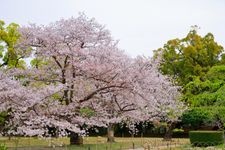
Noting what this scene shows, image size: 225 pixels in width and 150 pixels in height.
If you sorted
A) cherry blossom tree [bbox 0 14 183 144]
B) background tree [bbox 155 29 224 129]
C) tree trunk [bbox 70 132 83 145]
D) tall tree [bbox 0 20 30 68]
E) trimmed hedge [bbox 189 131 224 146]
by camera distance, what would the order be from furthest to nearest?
background tree [bbox 155 29 224 129], tall tree [bbox 0 20 30 68], trimmed hedge [bbox 189 131 224 146], tree trunk [bbox 70 132 83 145], cherry blossom tree [bbox 0 14 183 144]

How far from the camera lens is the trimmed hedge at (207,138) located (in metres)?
24.6

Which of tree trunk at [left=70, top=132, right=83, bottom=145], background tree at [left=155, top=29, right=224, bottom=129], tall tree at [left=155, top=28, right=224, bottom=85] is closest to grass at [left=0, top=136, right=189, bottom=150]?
tree trunk at [left=70, top=132, right=83, bottom=145]

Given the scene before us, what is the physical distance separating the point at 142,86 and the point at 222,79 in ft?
23.1

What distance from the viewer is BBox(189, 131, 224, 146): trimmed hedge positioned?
2461cm

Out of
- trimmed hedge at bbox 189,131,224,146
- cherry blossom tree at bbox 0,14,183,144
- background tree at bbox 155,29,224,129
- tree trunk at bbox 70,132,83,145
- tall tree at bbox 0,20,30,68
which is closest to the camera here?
cherry blossom tree at bbox 0,14,183,144

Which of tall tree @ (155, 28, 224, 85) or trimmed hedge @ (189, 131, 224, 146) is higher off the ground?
tall tree @ (155, 28, 224, 85)

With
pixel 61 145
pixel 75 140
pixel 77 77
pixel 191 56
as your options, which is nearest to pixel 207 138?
pixel 75 140

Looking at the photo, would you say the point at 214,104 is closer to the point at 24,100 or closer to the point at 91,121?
the point at 91,121

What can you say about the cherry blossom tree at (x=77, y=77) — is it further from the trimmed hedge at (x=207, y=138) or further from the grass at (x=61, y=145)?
the trimmed hedge at (x=207, y=138)

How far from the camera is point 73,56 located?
65.4 ft

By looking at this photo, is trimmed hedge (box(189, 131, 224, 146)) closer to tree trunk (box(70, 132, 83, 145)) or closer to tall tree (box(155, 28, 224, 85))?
tree trunk (box(70, 132, 83, 145))

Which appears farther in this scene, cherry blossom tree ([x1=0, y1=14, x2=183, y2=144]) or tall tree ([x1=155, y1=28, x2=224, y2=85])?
tall tree ([x1=155, y1=28, x2=224, y2=85])

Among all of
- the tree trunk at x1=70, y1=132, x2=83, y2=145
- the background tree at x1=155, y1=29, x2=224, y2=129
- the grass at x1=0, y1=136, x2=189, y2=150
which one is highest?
the background tree at x1=155, y1=29, x2=224, y2=129

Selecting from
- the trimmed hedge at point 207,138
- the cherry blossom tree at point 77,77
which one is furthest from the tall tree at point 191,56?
the cherry blossom tree at point 77,77
